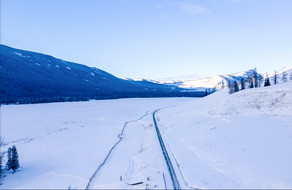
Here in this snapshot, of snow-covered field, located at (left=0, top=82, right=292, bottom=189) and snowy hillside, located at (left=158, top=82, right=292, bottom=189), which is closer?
snowy hillside, located at (left=158, top=82, right=292, bottom=189)

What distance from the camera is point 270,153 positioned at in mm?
14766

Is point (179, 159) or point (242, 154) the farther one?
point (179, 159)

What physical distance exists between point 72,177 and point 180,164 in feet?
33.4

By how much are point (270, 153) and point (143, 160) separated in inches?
491

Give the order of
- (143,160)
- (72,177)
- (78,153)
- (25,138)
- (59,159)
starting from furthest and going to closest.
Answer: (25,138), (78,153), (59,159), (143,160), (72,177)

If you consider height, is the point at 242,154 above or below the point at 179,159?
above

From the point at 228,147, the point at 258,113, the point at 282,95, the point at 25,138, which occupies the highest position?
the point at 282,95

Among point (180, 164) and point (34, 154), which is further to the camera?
point (34, 154)

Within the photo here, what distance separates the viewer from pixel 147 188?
452 inches

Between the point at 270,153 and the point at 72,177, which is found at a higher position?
the point at 270,153

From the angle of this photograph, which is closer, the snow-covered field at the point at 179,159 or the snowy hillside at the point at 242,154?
the snowy hillside at the point at 242,154

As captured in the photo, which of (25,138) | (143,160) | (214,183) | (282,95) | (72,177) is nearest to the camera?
(214,183)

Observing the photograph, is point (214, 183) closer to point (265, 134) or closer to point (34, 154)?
point (265, 134)

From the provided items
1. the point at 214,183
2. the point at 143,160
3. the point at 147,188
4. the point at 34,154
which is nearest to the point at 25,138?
the point at 34,154
